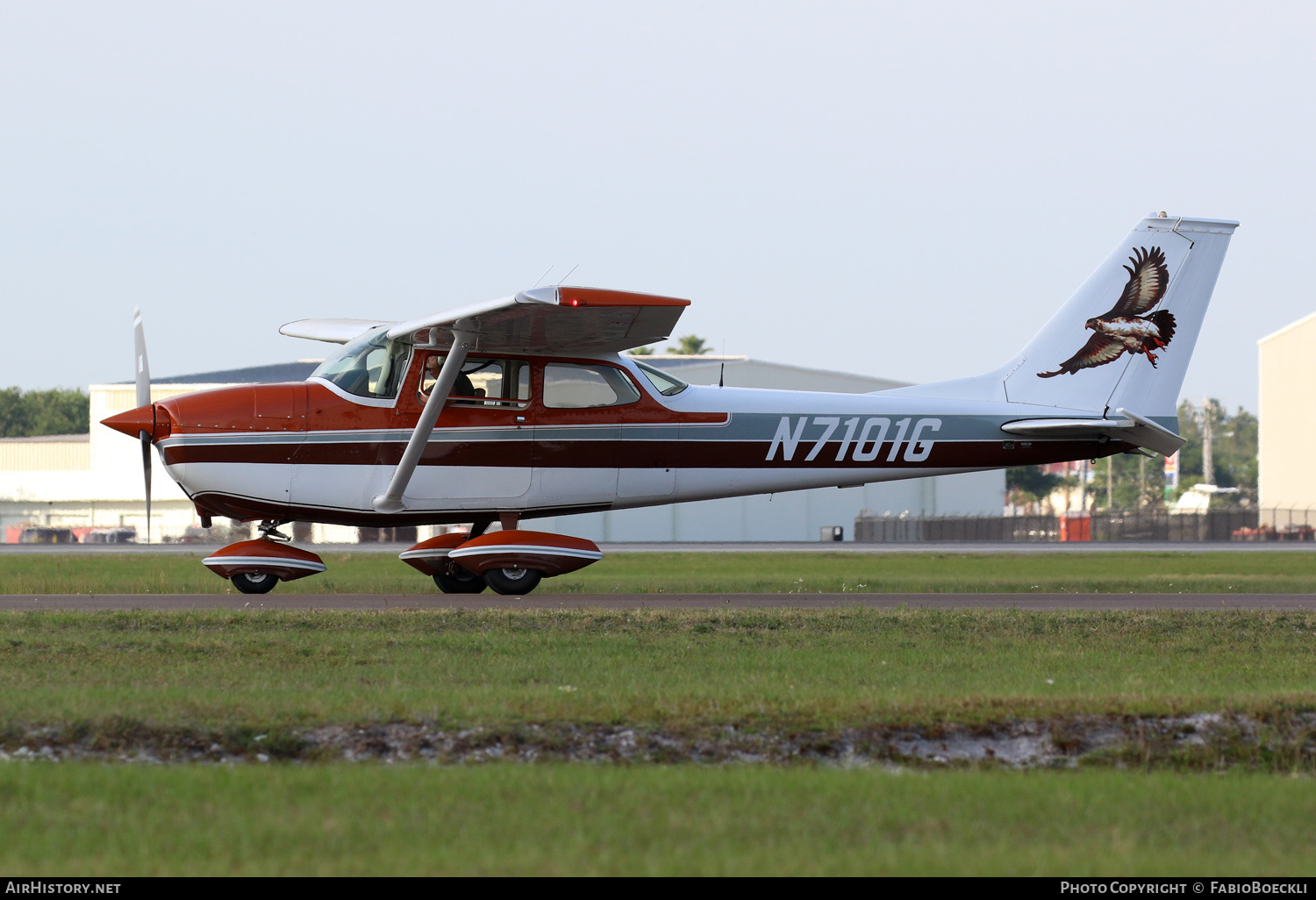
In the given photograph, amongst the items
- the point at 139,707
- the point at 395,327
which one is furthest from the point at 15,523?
the point at 139,707

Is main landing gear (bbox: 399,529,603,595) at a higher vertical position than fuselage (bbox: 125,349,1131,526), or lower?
lower

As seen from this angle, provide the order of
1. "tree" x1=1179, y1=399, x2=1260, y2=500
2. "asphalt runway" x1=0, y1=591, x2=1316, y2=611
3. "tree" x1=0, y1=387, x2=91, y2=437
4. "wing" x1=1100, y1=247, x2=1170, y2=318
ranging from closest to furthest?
"asphalt runway" x1=0, y1=591, x2=1316, y2=611 → "wing" x1=1100, y1=247, x2=1170, y2=318 → "tree" x1=0, y1=387, x2=91, y2=437 → "tree" x1=1179, y1=399, x2=1260, y2=500

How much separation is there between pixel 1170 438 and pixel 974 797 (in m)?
12.9

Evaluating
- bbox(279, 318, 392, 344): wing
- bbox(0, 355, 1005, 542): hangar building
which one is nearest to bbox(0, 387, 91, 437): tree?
bbox(0, 355, 1005, 542): hangar building

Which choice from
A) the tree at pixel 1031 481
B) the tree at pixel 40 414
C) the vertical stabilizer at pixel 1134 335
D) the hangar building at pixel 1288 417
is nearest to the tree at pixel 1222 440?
the tree at pixel 1031 481

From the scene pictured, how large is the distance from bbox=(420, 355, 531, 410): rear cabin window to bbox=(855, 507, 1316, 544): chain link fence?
45.5 m

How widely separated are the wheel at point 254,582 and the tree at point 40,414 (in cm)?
10272

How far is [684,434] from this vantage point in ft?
52.5

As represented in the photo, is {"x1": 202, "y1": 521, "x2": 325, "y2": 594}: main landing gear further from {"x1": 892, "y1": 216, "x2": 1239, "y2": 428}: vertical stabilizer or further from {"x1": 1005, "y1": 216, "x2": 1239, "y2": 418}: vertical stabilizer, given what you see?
{"x1": 1005, "y1": 216, "x2": 1239, "y2": 418}: vertical stabilizer

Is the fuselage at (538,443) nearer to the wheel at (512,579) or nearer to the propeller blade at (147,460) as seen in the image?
the propeller blade at (147,460)

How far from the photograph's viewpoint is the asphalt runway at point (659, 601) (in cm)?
1345

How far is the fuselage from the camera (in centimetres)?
1499

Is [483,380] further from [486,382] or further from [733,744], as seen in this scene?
[733,744]

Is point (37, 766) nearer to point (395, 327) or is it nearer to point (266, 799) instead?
point (266, 799)
